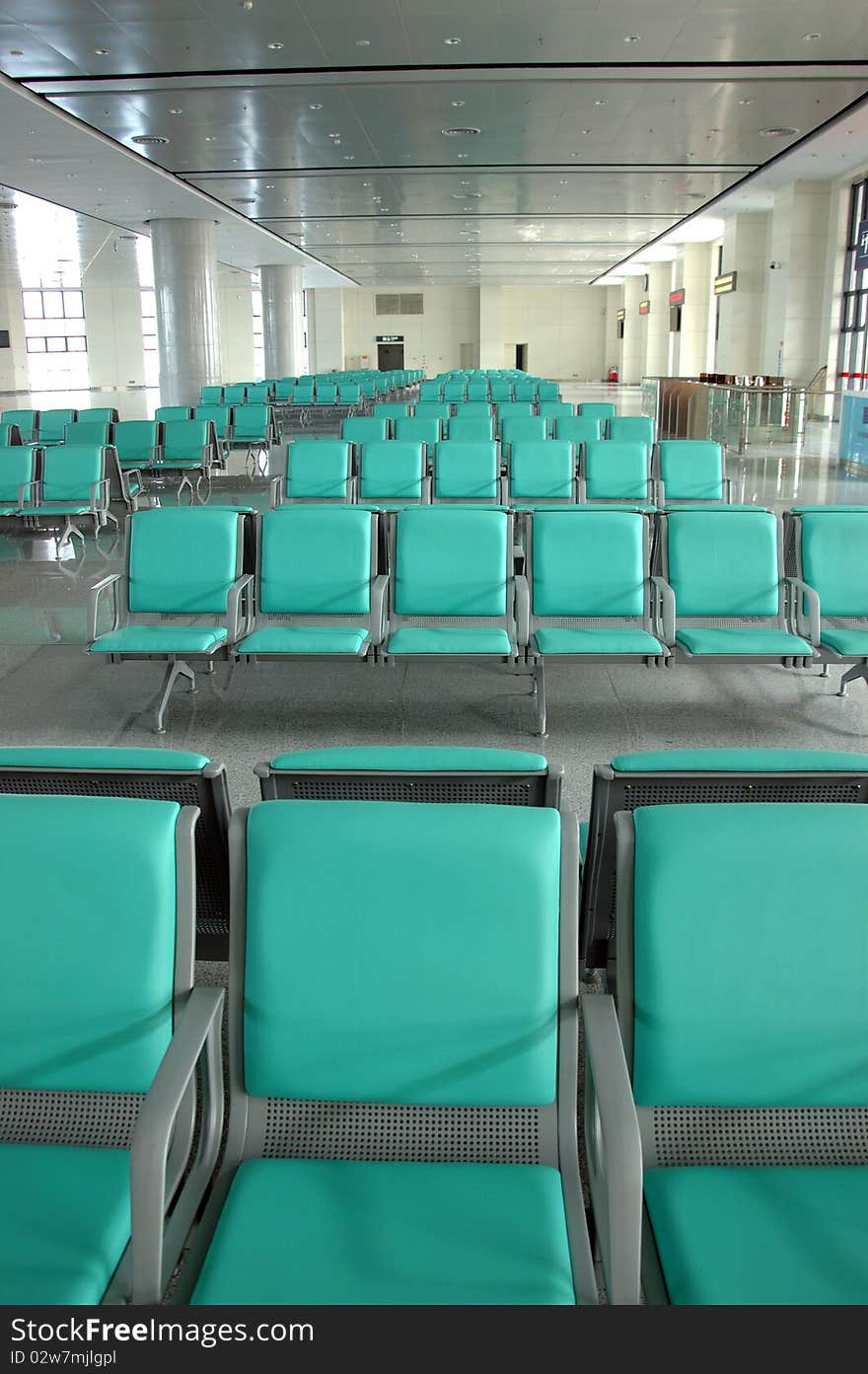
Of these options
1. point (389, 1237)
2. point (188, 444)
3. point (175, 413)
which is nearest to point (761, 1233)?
point (389, 1237)

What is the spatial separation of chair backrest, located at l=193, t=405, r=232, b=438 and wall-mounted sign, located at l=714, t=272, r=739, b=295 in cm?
1674

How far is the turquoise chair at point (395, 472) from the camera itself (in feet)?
24.5

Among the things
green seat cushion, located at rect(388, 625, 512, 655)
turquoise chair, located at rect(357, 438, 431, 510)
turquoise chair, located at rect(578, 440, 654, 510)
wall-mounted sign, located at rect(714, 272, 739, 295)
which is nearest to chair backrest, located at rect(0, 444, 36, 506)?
turquoise chair, located at rect(357, 438, 431, 510)

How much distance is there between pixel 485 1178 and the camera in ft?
5.12

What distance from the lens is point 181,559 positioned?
4984 millimetres

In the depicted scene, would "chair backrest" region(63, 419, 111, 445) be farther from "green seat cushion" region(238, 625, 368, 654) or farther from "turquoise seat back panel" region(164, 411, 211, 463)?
"green seat cushion" region(238, 625, 368, 654)

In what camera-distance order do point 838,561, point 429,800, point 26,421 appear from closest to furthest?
point 429,800 → point 838,561 → point 26,421

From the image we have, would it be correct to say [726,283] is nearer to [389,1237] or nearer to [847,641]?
[847,641]

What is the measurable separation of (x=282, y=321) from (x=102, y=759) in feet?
103

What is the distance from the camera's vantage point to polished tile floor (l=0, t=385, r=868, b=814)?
14.6ft

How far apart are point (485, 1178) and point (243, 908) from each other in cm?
52

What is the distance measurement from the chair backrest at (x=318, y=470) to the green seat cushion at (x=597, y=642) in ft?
10.7

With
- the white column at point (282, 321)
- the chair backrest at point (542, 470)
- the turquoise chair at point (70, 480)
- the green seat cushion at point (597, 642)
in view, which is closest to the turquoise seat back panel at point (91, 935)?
the green seat cushion at point (597, 642)
